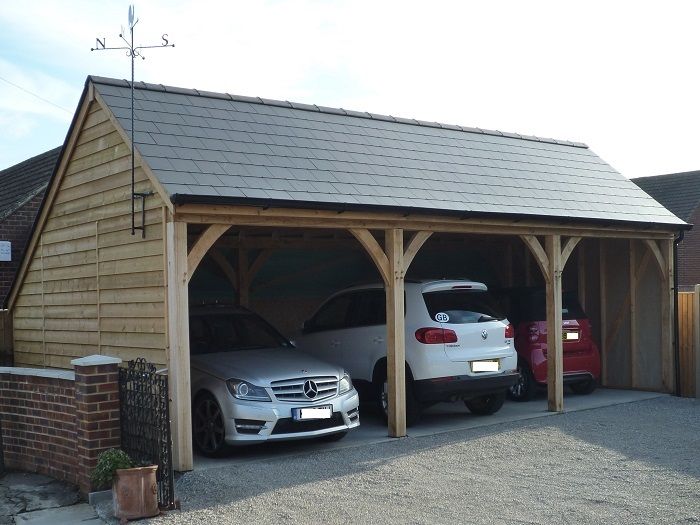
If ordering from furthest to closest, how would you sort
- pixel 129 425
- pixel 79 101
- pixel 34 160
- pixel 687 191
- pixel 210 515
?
pixel 687 191 → pixel 34 160 → pixel 79 101 → pixel 129 425 → pixel 210 515

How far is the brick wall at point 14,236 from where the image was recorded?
14586mm

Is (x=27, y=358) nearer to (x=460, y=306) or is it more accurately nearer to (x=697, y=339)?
(x=460, y=306)

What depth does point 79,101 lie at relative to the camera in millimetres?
10375

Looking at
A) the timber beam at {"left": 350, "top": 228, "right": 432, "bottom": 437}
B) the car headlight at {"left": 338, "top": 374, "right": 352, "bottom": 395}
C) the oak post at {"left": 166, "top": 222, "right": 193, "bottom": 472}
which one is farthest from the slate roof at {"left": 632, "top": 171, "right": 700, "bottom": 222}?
the oak post at {"left": 166, "top": 222, "right": 193, "bottom": 472}

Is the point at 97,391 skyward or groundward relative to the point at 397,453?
skyward

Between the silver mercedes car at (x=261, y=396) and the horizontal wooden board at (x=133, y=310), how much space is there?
0.86 meters

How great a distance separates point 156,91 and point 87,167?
4.05 feet

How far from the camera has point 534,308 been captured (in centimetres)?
1288

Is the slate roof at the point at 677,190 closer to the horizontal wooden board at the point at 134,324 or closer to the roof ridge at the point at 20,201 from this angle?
the roof ridge at the point at 20,201

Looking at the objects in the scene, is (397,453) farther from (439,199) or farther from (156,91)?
(156,91)

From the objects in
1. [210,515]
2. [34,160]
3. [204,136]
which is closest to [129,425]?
[210,515]

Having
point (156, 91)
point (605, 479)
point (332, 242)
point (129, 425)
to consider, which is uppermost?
point (156, 91)

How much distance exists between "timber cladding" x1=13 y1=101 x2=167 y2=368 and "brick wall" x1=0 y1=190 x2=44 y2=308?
2.13 m

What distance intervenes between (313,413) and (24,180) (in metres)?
11.3
